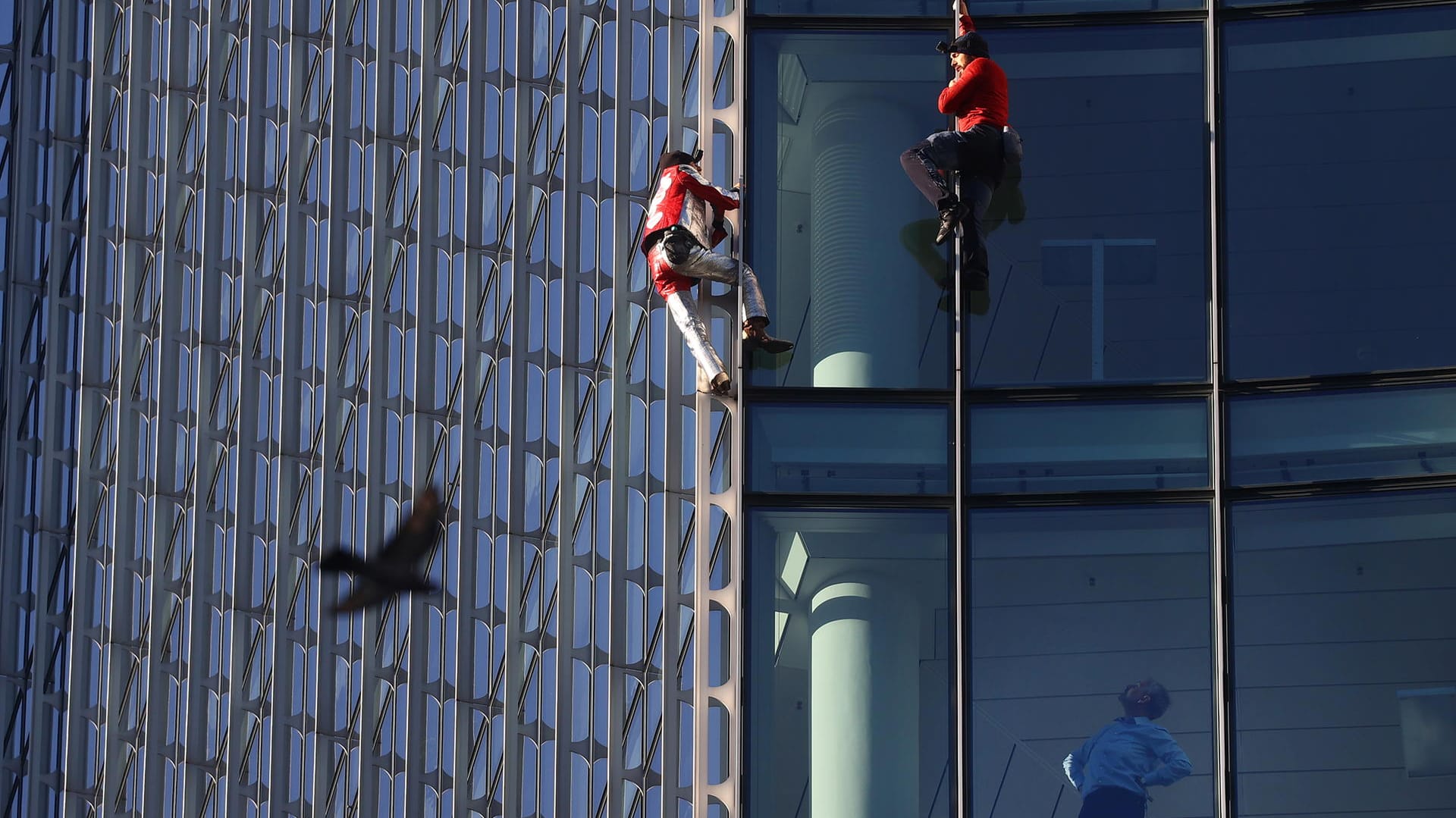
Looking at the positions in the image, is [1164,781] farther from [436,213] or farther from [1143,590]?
[436,213]

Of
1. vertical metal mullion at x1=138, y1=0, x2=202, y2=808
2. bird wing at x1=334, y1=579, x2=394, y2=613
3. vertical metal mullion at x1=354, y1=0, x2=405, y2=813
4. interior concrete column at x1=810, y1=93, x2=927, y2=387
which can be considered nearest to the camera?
interior concrete column at x1=810, y1=93, x2=927, y2=387

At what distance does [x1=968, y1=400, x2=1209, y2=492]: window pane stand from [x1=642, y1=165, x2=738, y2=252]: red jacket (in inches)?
109

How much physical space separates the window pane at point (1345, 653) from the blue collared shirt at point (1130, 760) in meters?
0.54

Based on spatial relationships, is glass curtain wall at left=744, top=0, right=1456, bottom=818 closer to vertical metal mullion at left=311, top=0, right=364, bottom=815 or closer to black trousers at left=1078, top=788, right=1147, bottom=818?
black trousers at left=1078, top=788, right=1147, bottom=818

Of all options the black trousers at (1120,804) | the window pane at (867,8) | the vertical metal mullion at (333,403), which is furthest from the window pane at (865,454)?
the vertical metal mullion at (333,403)

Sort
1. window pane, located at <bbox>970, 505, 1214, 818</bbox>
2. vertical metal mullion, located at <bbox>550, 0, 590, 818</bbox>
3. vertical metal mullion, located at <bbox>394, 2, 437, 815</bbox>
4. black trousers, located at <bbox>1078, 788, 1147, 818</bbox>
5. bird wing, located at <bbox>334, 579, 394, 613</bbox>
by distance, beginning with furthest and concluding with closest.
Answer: vertical metal mullion, located at <bbox>394, 2, 437, 815</bbox> → vertical metal mullion, located at <bbox>550, 0, 590, 818</bbox> → bird wing, located at <bbox>334, 579, 394, 613</bbox> → window pane, located at <bbox>970, 505, 1214, 818</bbox> → black trousers, located at <bbox>1078, 788, 1147, 818</bbox>

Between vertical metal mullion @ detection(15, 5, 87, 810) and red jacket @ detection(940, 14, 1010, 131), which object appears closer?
red jacket @ detection(940, 14, 1010, 131)

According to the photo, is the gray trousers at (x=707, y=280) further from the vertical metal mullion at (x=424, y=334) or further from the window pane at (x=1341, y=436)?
the vertical metal mullion at (x=424, y=334)

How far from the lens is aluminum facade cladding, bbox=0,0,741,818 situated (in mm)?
31844

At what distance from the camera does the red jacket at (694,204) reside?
23.9 m

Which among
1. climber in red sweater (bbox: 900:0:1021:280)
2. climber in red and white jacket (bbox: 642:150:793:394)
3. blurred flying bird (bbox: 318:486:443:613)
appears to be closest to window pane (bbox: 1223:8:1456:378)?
climber in red sweater (bbox: 900:0:1021:280)

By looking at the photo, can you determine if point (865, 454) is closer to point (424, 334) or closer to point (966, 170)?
point (966, 170)

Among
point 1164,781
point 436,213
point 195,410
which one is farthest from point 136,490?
point 1164,781

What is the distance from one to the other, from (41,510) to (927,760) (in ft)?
80.9
